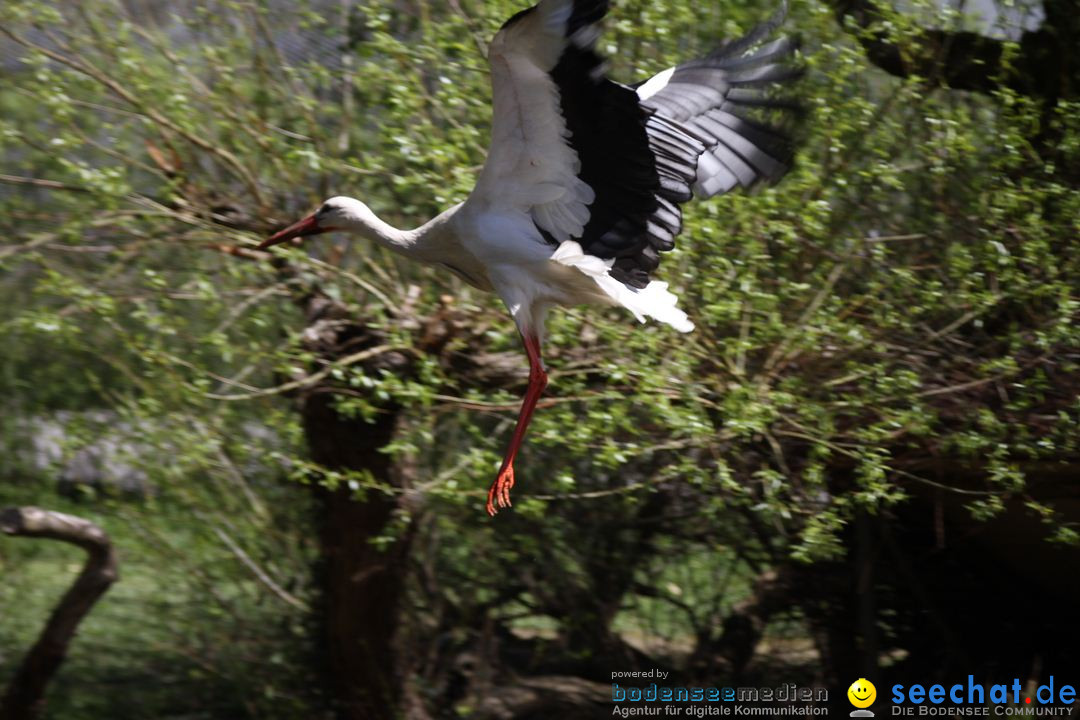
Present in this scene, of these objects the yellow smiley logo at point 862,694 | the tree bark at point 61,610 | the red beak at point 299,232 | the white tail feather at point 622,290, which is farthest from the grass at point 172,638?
the white tail feather at point 622,290

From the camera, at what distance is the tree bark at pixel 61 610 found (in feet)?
17.9

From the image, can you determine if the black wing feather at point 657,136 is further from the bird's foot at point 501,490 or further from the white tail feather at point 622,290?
the bird's foot at point 501,490

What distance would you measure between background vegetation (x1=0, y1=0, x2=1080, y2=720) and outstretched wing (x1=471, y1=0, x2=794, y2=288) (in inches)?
8.6

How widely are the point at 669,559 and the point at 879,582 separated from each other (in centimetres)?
97

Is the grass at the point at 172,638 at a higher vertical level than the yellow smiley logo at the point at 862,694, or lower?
lower

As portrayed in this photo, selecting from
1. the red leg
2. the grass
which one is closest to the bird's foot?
the red leg

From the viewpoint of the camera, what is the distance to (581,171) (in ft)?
12.9

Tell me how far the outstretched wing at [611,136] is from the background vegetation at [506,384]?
0.22m

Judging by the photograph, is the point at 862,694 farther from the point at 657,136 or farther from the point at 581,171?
the point at 581,171

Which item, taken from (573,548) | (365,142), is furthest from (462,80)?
(573,548)

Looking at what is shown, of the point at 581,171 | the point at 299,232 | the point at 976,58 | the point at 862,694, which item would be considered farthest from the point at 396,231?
the point at 862,694

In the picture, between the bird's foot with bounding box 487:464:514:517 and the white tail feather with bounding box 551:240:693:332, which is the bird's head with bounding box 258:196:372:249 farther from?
the bird's foot with bounding box 487:464:514:517

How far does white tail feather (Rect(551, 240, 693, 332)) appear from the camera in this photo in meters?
3.88

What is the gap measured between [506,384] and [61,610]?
2.28 meters
